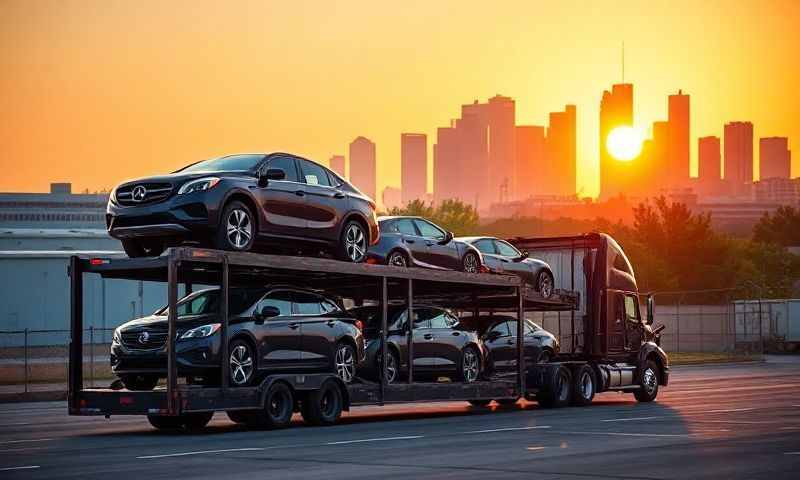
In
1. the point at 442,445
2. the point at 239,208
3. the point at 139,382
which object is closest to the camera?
the point at 442,445

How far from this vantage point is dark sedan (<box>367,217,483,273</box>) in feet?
81.0

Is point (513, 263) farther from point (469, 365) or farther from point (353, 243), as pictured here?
point (353, 243)

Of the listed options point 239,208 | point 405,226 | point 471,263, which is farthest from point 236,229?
point 471,263

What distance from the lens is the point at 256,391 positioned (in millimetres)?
20094

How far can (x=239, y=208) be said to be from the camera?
19953 mm

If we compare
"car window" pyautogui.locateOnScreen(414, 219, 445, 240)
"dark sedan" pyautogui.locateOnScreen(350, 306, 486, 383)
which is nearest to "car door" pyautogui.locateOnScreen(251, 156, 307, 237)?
"dark sedan" pyautogui.locateOnScreen(350, 306, 486, 383)

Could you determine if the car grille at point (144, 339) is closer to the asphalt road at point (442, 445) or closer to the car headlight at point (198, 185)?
the asphalt road at point (442, 445)

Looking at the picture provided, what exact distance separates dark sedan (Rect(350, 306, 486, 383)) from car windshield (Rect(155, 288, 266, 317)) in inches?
118

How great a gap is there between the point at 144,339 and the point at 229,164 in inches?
114

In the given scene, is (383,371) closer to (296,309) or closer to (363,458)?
(296,309)

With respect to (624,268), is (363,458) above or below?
below

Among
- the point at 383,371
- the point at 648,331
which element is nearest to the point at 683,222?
the point at 648,331

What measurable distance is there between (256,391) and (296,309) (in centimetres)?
161

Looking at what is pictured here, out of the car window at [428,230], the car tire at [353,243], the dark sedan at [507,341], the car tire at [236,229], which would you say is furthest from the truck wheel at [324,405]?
the dark sedan at [507,341]
